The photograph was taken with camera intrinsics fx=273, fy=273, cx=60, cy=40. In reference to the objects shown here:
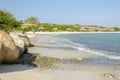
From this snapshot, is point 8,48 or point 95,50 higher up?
point 8,48

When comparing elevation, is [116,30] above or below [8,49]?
below

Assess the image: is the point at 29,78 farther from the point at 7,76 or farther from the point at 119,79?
the point at 119,79

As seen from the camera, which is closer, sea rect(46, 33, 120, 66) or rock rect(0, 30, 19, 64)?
rock rect(0, 30, 19, 64)

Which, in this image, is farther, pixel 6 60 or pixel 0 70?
pixel 6 60

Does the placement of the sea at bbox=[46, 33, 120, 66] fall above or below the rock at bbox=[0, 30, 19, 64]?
below

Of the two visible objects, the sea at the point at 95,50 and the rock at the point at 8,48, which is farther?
the sea at the point at 95,50

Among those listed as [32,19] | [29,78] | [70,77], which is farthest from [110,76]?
[32,19]

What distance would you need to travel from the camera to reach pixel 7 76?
10648mm

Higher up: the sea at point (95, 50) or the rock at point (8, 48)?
the rock at point (8, 48)

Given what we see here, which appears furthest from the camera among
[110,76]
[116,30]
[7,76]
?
[116,30]

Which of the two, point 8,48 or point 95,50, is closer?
point 8,48

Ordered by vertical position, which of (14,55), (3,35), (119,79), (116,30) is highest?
(3,35)

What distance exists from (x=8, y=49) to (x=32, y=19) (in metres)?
110

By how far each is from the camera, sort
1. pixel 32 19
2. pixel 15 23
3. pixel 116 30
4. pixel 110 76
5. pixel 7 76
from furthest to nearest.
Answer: pixel 116 30 < pixel 32 19 < pixel 15 23 < pixel 110 76 < pixel 7 76
